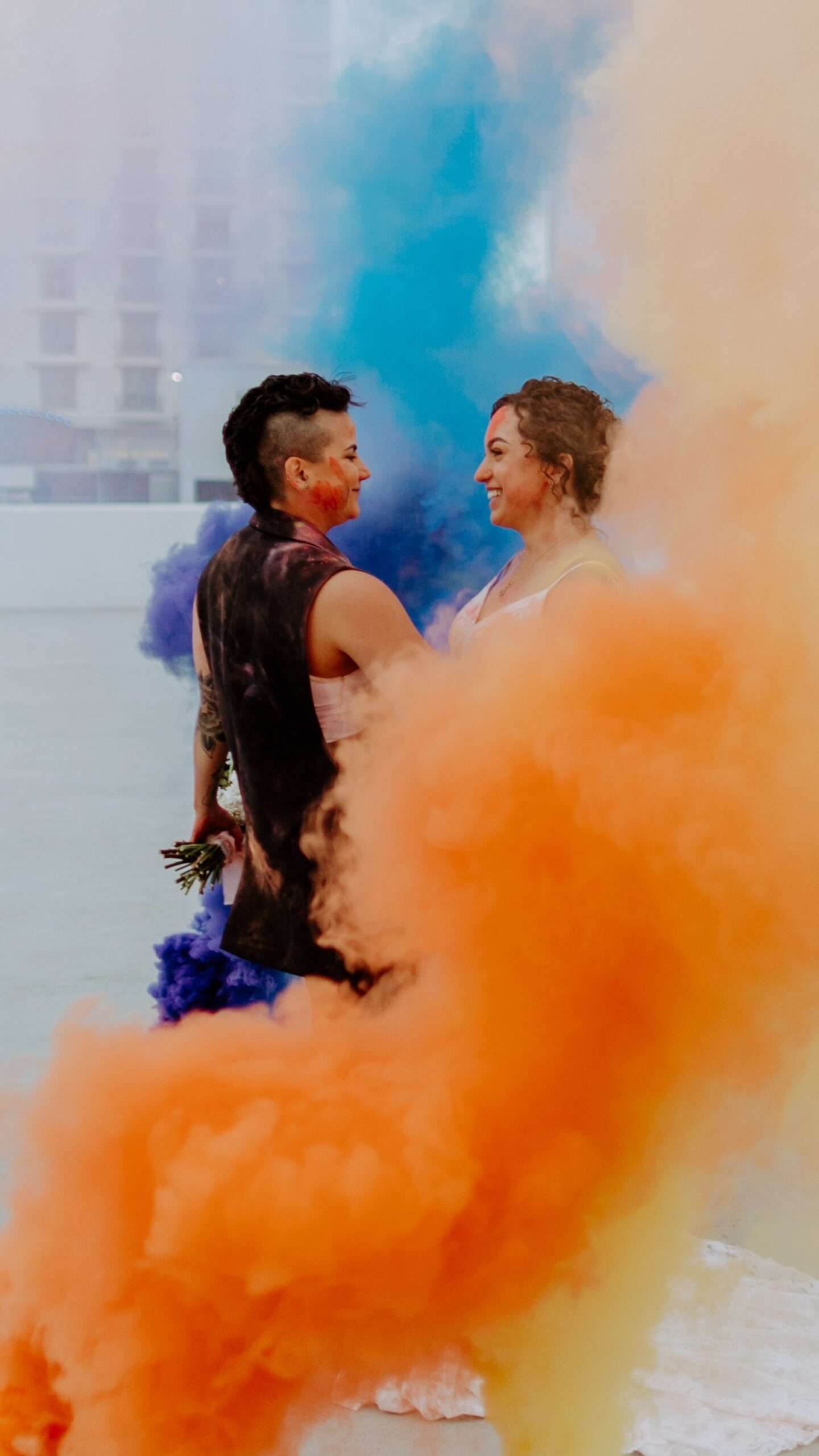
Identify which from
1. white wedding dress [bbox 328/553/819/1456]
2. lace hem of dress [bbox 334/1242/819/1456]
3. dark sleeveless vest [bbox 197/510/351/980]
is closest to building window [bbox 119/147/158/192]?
dark sleeveless vest [bbox 197/510/351/980]

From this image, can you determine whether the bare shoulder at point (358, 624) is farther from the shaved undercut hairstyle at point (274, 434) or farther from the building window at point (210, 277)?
the building window at point (210, 277)

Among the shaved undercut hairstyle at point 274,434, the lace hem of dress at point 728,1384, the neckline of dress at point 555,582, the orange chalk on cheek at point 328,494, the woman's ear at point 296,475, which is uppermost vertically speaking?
the shaved undercut hairstyle at point 274,434

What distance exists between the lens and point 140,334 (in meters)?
10.9

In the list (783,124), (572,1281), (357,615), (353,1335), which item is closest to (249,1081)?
(353,1335)

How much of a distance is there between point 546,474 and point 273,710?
0.53 meters

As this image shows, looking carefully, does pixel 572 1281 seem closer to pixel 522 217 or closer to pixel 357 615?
pixel 357 615

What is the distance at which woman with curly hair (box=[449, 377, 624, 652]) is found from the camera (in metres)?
1.77

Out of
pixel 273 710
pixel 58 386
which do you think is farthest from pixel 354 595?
pixel 58 386

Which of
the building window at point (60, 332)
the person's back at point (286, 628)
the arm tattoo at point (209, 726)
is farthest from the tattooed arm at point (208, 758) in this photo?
the building window at point (60, 332)

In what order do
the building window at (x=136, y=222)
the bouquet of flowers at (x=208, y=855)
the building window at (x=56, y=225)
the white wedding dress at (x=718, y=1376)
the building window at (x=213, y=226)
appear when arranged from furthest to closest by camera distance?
the building window at (x=56, y=225) → the building window at (x=136, y=222) → the building window at (x=213, y=226) → the bouquet of flowers at (x=208, y=855) → the white wedding dress at (x=718, y=1376)

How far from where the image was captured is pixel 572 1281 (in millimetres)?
1304

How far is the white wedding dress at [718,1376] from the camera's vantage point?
176cm

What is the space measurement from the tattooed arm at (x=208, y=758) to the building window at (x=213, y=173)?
7.12 m

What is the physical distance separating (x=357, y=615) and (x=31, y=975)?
2295mm
